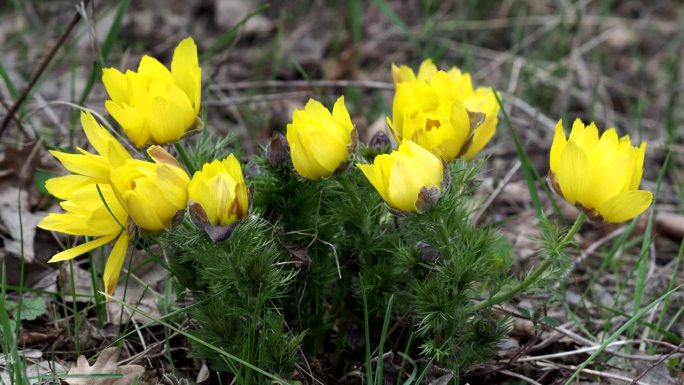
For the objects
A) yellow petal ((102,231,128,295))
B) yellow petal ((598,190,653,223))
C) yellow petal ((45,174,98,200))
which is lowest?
yellow petal ((102,231,128,295))

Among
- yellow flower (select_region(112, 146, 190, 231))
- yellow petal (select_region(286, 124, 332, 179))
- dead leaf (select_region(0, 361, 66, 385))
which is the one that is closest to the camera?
yellow flower (select_region(112, 146, 190, 231))

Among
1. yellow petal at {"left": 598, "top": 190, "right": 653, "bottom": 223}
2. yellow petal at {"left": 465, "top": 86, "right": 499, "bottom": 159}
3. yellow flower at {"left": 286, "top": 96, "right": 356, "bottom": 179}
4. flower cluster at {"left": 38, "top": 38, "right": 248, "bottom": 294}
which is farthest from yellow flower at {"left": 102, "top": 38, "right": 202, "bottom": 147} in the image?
yellow petal at {"left": 598, "top": 190, "right": 653, "bottom": 223}

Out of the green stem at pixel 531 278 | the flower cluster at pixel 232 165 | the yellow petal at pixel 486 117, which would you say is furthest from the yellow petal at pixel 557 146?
the yellow petal at pixel 486 117

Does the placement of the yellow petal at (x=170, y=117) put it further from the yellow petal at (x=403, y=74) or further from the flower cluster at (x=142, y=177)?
the yellow petal at (x=403, y=74)

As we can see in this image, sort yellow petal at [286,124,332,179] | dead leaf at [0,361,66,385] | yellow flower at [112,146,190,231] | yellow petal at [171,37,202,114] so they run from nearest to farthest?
yellow flower at [112,146,190,231], yellow petal at [286,124,332,179], yellow petal at [171,37,202,114], dead leaf at [0,361,66,385]

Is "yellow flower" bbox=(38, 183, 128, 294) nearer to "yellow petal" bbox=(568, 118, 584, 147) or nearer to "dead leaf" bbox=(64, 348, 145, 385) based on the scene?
"dead leaf" bbox=(64, 348, 145, 385)

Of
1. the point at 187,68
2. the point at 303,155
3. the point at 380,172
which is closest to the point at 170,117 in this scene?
the point at 187,68

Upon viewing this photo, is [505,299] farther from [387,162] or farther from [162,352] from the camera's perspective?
[162,352]
